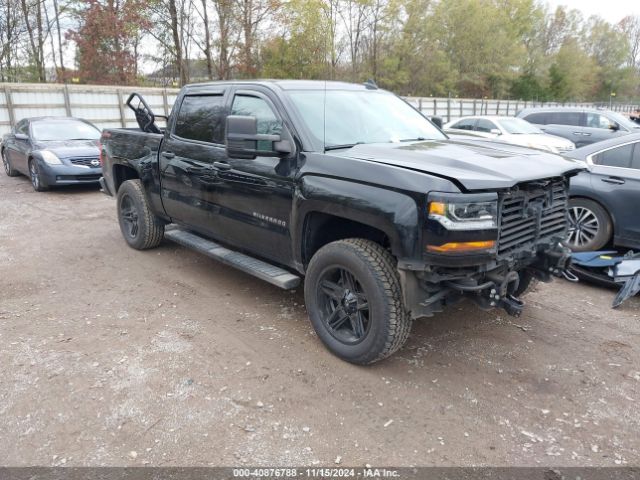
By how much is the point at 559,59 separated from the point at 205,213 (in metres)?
67.0

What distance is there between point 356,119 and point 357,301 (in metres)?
1.62

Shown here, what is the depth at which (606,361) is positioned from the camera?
3.73 meters

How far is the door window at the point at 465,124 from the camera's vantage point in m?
15.2

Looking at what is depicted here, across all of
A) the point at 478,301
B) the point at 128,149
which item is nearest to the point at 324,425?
the point at 478,301

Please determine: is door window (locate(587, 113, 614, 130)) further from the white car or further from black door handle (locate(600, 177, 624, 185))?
black door handle (locate(600, 177, 624, 185))

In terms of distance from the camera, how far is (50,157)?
9.96m

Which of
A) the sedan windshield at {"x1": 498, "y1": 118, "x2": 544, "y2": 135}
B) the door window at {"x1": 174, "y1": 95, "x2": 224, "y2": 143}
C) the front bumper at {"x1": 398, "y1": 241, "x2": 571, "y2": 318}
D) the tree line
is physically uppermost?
the tree line

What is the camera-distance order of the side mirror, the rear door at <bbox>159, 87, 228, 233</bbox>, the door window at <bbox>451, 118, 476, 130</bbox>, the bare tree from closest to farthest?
the side mirror, the rear door at <bbox>159, 87, 228, 233</bbox>, the door window at <bbox>451, 118, 476, 130</bbox>, the bare tree

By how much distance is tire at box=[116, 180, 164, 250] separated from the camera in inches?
235

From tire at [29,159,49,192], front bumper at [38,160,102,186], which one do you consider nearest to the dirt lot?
front bumper at [38,160,102,186]

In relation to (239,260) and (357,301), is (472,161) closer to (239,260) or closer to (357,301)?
(357,301)

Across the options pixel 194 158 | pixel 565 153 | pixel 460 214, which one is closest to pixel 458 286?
pixel 460 214

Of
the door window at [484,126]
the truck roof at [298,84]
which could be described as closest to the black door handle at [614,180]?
the truck roof at [298,84]

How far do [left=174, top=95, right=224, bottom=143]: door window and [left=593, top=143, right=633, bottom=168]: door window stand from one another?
4355 millimetres
